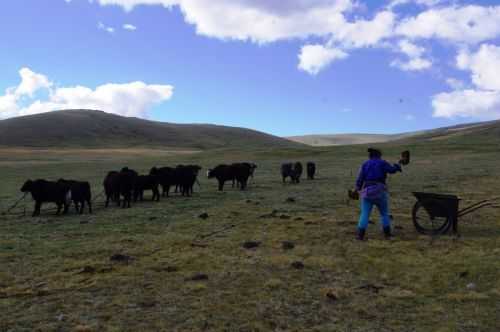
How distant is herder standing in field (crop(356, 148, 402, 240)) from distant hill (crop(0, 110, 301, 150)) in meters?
115

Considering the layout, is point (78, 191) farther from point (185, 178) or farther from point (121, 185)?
point (185, 178)

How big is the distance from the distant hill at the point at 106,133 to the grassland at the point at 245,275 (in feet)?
369

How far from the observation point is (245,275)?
8359mm

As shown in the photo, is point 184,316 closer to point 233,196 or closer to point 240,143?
point 233,196

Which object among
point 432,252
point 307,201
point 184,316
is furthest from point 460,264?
point 307,201

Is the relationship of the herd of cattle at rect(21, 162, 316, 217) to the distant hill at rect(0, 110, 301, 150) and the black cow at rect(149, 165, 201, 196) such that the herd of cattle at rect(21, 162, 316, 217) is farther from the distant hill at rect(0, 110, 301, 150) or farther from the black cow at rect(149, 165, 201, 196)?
the distant hill at rect(0, 110, 301, 150)

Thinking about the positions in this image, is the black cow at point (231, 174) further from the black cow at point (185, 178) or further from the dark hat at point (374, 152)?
the dark hat at point (374, 152)

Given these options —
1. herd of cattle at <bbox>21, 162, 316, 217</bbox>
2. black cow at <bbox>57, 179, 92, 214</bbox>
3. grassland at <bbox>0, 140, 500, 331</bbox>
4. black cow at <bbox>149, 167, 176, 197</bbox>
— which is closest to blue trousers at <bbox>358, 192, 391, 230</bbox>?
grassland at <bbox>0, 140, 500, 331</bbox>

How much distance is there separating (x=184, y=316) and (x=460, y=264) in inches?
205

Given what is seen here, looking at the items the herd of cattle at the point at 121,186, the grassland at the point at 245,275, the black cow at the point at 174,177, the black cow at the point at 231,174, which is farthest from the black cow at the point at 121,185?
the black cow at the point at 231,174

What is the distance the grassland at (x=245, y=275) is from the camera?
255 inches

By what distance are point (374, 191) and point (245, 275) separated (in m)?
4.07

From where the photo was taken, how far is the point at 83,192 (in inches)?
668

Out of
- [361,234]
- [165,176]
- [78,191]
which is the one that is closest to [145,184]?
[165,176]
